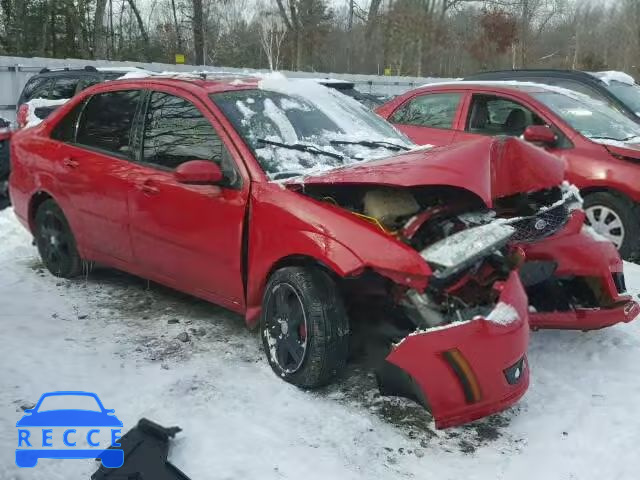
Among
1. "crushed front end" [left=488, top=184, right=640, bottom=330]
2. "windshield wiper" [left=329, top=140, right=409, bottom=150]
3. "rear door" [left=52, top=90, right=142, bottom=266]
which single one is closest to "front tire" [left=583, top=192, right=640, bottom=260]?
"crushed front end" [left=488, top=184, right=640, bottom=330]

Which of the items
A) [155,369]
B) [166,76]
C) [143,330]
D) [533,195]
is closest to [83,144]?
[166,76]

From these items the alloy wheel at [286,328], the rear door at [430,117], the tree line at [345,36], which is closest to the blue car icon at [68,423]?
the alloy wheel at [286,328]

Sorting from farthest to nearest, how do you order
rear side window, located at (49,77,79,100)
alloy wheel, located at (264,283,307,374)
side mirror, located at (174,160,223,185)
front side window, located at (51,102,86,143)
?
rear side window, located at (49,77,79,100), front side window, located at (51,102,86,143), side mirror, located at (174,160,223,185), alloy wheel, located at (264,283,307,374)

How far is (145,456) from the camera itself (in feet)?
8.75

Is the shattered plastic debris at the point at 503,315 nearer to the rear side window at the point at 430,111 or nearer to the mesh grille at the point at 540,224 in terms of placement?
the mesh grille at the point at 540,224

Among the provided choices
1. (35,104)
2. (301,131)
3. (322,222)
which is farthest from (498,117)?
(35,104)

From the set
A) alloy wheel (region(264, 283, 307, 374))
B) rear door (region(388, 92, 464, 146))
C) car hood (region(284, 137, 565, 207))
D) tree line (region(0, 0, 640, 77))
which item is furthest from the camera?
tree line (region(0, 0, 640, 77))

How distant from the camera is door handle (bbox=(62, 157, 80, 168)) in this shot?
467 centimetres

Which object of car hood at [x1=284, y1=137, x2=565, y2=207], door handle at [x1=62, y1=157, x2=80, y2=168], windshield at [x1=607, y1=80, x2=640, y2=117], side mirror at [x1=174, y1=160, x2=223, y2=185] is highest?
windshield at [x1=607, y1=80, x2=640, y2=117]

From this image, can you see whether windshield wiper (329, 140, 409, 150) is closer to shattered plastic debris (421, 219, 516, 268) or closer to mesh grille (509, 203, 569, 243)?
mesh grille (509, 203, 569, 243)

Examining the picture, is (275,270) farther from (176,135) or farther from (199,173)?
(176,135)

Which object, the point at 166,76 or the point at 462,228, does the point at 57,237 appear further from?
the point at 462,228

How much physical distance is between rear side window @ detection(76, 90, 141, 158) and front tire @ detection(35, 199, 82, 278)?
694 mm

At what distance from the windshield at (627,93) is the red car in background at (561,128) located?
4.31 feet
